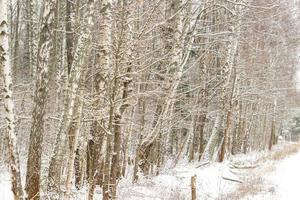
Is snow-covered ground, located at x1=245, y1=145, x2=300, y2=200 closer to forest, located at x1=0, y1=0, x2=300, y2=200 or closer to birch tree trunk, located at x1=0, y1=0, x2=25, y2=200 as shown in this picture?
forest, located at x1=0, y1=0, x2=300, y2=200

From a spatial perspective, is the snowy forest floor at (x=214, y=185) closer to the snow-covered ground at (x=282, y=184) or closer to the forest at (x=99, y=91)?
the snow-covered ground at (x=282, y=184)

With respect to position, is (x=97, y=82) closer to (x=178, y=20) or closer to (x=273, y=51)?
(x=178, y=20)

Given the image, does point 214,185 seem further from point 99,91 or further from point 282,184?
point 99,91

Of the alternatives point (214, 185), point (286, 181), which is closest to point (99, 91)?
point (214, 185)

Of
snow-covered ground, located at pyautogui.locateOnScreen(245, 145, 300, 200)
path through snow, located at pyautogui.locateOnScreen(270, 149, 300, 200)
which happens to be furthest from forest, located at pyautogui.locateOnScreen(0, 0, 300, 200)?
path through snow, located at pyautogui.locateOnScreen(270, 149, 300, 200)

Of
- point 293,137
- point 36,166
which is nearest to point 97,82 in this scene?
point 36,166

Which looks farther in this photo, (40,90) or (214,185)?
(214,185)

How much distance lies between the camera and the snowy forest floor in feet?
33.9

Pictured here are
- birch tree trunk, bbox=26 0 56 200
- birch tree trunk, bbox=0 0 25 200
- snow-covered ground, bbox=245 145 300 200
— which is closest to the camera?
birch tree trunk, bbox=0 0 25 200

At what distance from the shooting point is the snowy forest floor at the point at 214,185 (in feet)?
33.9

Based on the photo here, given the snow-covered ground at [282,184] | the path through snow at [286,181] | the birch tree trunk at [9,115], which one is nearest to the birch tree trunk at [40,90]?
the birch tree trunk at [9,115]

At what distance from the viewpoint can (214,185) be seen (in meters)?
13.2

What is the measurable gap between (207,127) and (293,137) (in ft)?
110

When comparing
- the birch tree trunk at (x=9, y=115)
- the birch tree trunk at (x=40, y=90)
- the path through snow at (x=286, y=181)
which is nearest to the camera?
the birch tree trunk at (x=9, y=115)
